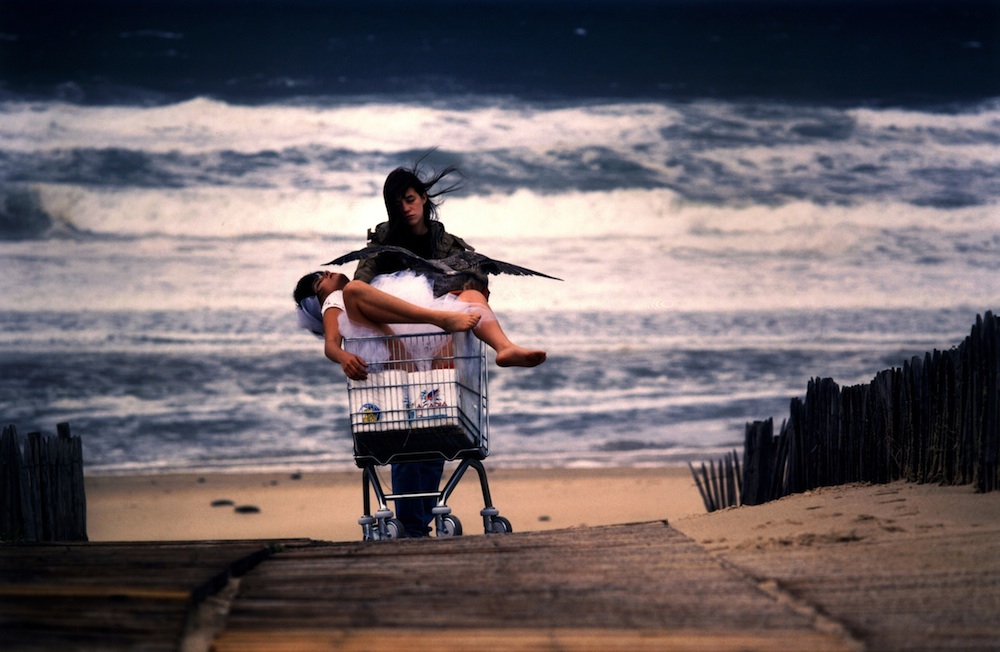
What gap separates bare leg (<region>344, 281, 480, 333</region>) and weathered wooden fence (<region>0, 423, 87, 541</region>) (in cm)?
169

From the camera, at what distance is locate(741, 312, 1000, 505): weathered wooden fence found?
4.50m

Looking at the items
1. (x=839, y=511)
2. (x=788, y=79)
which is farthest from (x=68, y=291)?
(x=839, y=511)

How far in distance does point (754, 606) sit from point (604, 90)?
18.2m

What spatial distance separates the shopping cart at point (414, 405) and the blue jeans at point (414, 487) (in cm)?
21

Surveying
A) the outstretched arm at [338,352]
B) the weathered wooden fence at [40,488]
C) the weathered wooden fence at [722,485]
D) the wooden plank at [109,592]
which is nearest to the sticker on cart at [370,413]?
the outstretched arm at [338,352]

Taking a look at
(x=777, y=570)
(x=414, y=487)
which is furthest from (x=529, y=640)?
(x=414, y=487)

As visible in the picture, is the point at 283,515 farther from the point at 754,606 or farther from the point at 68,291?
the point at 68,291

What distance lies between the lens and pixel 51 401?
1358 cm

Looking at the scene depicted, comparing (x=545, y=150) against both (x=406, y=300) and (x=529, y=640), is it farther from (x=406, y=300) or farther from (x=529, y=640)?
(x=529, y=640)

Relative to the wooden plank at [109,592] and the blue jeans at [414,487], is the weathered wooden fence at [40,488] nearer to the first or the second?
the blue jeans at [414,487]

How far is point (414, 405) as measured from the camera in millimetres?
5035

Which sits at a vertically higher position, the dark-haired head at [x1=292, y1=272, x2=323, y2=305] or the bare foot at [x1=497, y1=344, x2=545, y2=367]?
the dark-haired head at [x1=292, y1=272, x2=323, y2=305]

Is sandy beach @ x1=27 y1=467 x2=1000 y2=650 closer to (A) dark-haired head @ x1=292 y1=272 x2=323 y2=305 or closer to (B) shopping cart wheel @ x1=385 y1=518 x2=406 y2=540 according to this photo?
(B) shopping cart wheel @ x1=385 y1=518 x2=406 y2=540

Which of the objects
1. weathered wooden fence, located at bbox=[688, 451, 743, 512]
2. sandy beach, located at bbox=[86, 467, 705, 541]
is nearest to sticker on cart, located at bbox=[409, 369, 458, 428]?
weathered wooden fence, located at bbox=[688, 451, 743, 512]
